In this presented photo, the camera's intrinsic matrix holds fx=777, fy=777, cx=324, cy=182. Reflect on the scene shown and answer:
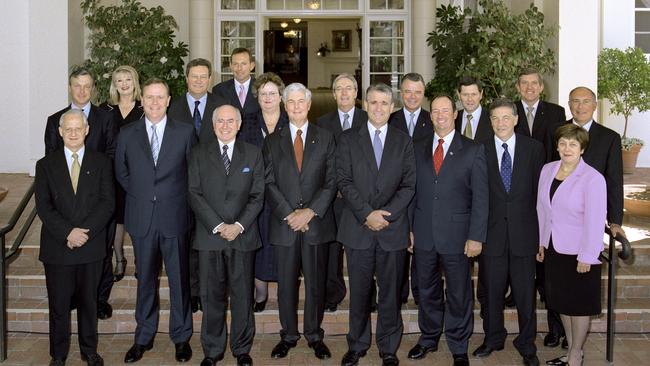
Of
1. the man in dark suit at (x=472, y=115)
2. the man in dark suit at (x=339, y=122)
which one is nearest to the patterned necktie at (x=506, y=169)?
the man in dark suit at (x=472, y=115)

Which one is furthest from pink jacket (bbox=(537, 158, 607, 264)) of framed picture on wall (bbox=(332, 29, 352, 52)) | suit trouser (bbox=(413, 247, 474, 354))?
framed picture on wall (bbox=(332, 29, 352, 52))

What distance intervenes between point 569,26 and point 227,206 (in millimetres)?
5787

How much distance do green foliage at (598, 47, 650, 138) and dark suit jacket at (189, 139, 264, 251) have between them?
8664mm

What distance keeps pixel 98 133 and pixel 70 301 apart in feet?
4.27

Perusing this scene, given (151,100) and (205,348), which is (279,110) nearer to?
(151,100)

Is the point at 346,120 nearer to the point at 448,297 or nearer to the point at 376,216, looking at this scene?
the point at 376,216

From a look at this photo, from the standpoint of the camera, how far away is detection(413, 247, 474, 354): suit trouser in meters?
5.47

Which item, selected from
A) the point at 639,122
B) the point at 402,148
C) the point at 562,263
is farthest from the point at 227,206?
the point at 639,122

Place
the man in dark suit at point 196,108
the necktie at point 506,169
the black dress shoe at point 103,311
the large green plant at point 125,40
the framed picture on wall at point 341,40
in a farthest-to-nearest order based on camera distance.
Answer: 1. the framed picture on wall at point 341,40
2. the large green plant at point 125,40
3. the black dress shoe at point 103,311
4. the man in dark suit at point 196,108
5. the necktie at point 506,169

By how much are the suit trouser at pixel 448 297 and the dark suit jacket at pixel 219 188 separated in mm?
1273

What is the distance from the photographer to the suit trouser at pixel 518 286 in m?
5.45

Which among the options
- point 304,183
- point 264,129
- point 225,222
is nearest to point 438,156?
point 304,183

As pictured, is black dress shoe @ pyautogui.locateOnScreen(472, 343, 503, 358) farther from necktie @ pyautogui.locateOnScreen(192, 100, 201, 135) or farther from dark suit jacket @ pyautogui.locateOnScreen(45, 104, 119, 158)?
dark suit jacket @ pyautogui.locateOnScreen(45, 104, 119, 158)

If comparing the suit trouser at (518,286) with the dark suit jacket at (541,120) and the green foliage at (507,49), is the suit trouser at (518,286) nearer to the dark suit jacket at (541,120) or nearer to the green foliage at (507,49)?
the dark suit jacket at (541,120)
